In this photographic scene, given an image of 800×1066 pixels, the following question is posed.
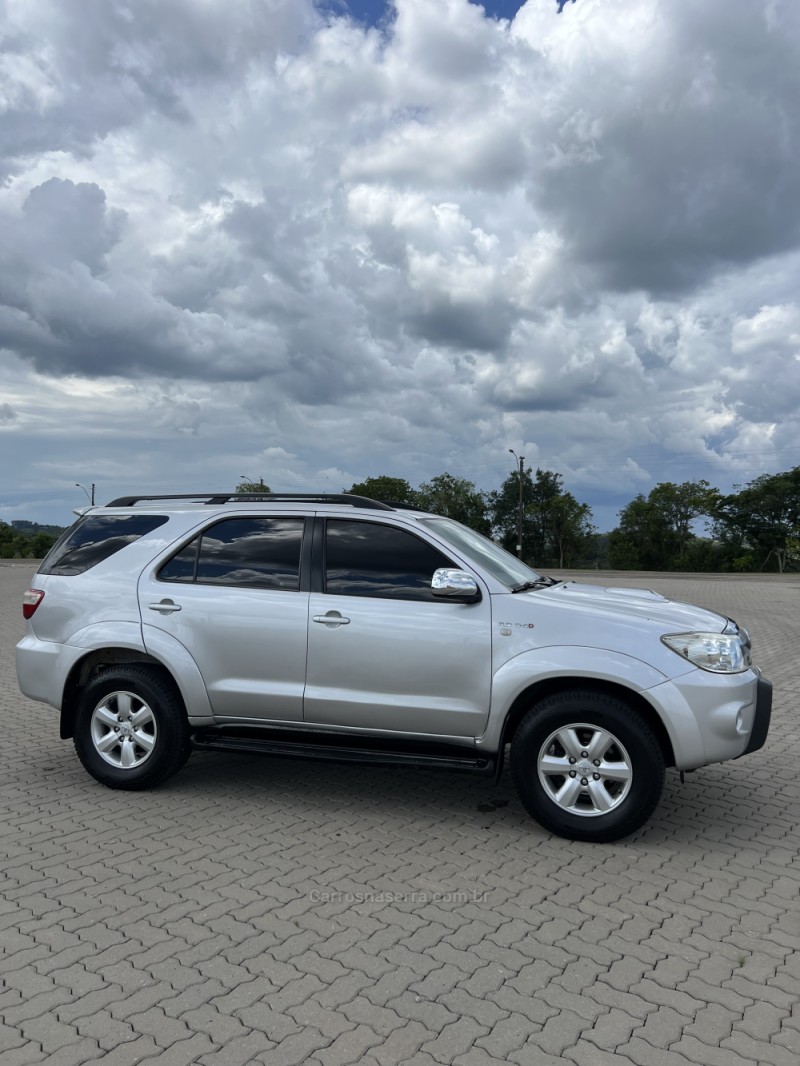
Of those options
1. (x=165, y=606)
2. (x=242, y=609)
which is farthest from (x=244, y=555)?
(x=165, y=606)

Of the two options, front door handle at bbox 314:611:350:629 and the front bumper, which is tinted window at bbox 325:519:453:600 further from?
the front bumper

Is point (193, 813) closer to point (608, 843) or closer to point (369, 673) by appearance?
point (369, 673)

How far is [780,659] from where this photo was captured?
11.2m

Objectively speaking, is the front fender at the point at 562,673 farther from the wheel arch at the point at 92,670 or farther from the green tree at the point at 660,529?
the green tree at the point at 660,529

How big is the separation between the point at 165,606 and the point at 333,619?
1.12 metres

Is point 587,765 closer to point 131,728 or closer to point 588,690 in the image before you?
point 588,690

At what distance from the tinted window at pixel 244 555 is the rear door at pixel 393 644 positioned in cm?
23

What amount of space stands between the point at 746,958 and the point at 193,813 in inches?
119

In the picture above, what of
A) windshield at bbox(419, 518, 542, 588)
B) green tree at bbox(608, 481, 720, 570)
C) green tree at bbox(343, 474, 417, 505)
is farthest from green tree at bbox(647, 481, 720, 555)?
windshield at bbox(419, 518, 542, 588)

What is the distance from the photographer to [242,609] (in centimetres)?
498

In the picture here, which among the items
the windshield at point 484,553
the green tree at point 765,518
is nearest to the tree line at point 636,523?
the green tree at point 765,518

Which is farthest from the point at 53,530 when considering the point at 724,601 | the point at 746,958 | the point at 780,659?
the point at 746,958

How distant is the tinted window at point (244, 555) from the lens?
5078mm

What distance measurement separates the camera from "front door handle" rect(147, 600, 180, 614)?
5133 millimetres
